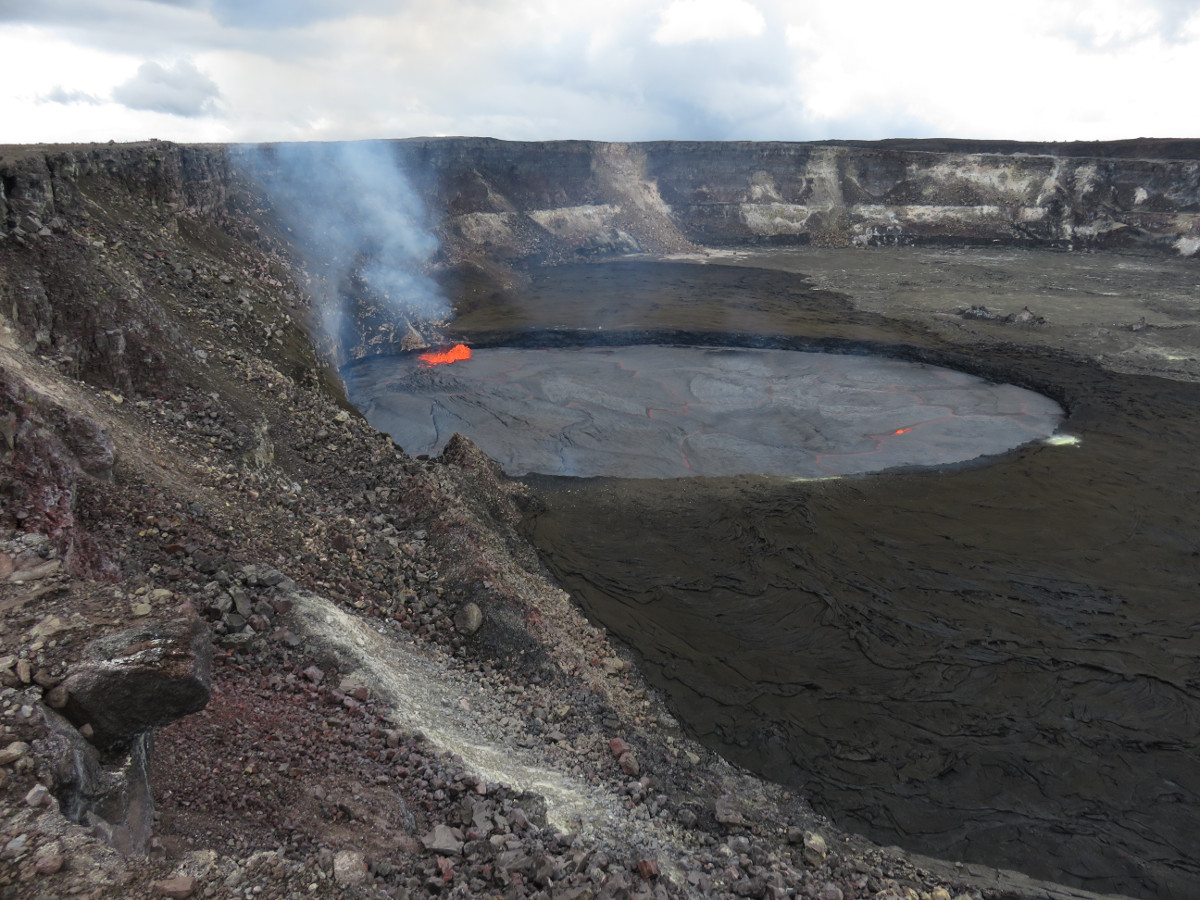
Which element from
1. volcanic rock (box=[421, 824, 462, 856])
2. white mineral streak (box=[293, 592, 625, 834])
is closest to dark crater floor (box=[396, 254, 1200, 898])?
white mineral streak (box=[293, 592, 625, 834])

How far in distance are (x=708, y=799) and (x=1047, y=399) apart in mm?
22912

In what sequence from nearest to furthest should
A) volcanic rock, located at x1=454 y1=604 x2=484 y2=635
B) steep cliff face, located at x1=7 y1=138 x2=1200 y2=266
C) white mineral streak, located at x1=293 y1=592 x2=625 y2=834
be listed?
white mineral streak, located at x1=293 y1=592 x2=625 y2=834, volcanic rock, located at x1=454 y1=604 x2=484 y2=635, steep cliff face, located at x1=7 y1=138 x2=1200 y2=266

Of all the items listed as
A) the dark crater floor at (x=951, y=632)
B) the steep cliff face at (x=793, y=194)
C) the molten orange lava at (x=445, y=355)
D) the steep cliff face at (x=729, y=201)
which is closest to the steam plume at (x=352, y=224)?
the steep cliff face at (x=729, y=201)

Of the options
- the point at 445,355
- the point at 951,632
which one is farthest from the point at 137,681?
the point at 445,355

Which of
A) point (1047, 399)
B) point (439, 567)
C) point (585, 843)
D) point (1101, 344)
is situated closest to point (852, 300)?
point (1101, 344)

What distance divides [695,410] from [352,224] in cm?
2286

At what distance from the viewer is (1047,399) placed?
25.5 metres

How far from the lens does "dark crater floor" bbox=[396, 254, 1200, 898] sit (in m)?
9.55

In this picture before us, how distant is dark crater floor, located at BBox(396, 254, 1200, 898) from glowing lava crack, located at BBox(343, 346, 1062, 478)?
1572 mm

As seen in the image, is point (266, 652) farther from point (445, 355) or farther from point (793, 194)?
point (793, 194)

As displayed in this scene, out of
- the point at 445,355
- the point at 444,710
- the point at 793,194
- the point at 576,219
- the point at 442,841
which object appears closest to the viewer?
the point at 442,841

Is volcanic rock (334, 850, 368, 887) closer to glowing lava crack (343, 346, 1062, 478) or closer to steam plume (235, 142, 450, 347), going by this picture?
glowing lava crack (343, 346, 1062, 478)

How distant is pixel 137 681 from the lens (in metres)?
5.20

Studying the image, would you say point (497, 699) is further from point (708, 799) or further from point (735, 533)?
point (735, 533)
